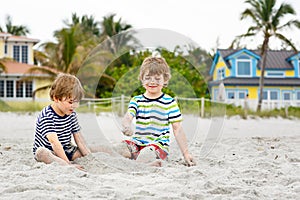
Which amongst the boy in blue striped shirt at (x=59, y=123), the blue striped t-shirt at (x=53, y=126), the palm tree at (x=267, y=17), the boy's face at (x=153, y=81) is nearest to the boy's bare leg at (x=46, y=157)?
the boy in blue striped shirt at (x=59, y=123)

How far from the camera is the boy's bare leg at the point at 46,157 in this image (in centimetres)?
357

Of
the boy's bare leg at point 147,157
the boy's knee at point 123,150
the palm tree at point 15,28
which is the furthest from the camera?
the palm tree at point 15,28

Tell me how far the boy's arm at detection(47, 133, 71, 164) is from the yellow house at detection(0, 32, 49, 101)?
1984 centimetres

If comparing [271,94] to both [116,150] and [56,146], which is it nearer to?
[116,150]

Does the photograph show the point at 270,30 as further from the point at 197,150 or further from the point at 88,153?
the point at 88,153

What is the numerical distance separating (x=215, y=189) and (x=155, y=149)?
1.19 metres

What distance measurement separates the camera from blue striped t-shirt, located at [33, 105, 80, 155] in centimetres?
365

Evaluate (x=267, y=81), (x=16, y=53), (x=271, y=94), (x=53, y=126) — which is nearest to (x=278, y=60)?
(x=267, y=81)

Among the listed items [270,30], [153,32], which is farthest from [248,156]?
[270,30]

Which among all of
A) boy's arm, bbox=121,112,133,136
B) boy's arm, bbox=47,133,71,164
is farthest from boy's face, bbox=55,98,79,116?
boy's arm, bbox=121,112,133,136

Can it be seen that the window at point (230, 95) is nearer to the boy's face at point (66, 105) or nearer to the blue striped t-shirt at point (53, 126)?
the blue striped t-shirt at point (53, 126)

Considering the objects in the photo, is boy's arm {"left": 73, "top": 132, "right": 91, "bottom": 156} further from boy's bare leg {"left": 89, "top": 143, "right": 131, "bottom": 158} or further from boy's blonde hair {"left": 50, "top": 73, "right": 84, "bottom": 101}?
boy's blonde hair {"left": 50, "top": 73, "right": 84, "bottom": 101}

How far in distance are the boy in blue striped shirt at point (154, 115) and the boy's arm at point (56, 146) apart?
641mm

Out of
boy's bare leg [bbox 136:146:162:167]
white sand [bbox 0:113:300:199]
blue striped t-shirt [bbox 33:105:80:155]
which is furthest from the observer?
boy's bare leg [bbox 136:146:162:167]
